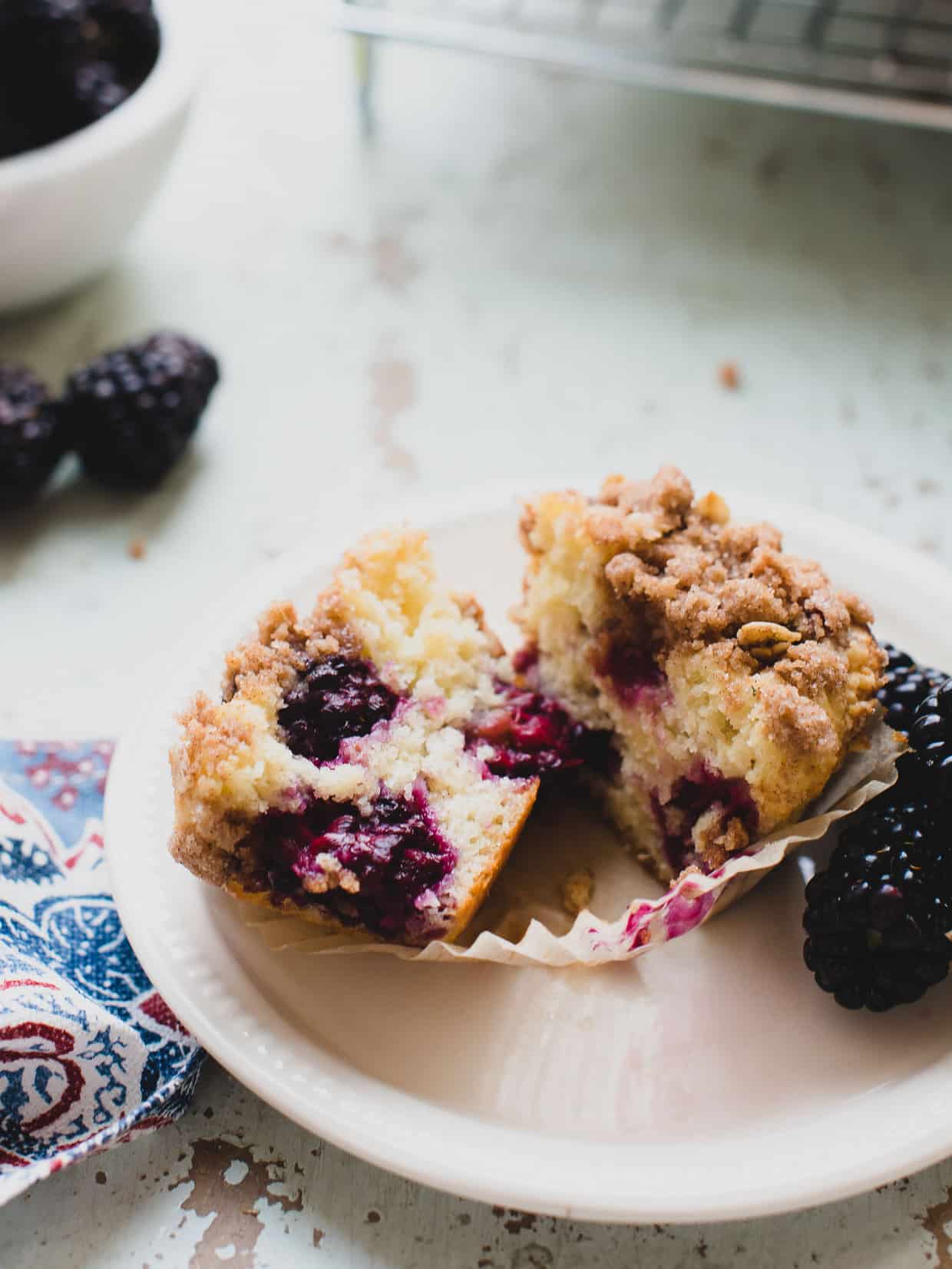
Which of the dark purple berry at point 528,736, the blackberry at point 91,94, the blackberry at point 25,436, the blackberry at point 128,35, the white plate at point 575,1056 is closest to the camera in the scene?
the white plate at point 575,1056

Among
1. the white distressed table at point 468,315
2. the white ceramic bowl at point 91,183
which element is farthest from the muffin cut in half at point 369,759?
the white ceramic bowl at point 91,183

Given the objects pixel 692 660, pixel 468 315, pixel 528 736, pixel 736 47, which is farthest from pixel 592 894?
pixel 736 47

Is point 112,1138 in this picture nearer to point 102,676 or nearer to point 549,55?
point 102,676

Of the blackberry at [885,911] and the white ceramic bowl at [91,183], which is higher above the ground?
the white ceramic bowl at [91,183]

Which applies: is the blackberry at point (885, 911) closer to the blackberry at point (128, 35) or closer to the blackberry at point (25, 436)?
the blackberry at point (25, 436)

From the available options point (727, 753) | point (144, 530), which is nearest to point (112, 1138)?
point (727, 753)

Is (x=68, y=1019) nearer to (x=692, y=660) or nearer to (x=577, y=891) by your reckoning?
(x=577, y=891)

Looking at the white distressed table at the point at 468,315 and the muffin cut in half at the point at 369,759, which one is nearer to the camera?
the muffin cut in half at the point at 369,759
